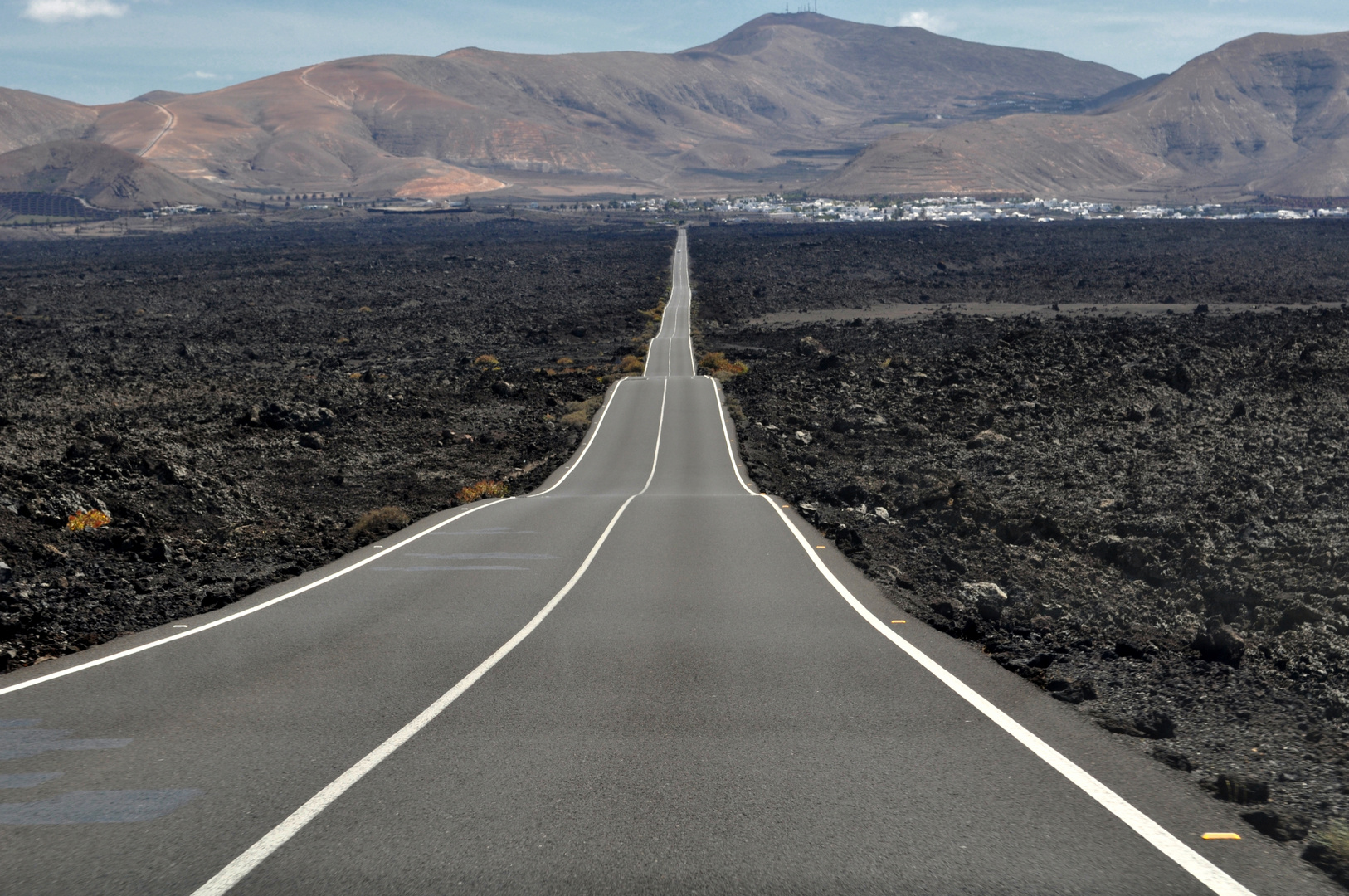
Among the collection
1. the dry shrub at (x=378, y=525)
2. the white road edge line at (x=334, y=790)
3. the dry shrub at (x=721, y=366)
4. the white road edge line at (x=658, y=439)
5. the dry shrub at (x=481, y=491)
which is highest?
the white road edge line at (x=334, y=790)

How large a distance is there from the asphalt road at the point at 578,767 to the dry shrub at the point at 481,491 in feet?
66.3

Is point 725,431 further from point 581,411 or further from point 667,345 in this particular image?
Answer: point 667,345

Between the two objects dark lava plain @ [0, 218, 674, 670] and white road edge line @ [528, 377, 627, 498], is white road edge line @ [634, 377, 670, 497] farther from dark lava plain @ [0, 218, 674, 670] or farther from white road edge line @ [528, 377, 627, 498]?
dark lava plain @ [0, 218, 674, 670]

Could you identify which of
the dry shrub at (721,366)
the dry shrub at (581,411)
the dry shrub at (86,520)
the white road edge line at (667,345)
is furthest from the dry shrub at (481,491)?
the dry shrub at (721,366)

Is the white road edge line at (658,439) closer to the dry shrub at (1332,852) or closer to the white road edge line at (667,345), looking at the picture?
the white road edge line at (667,345)

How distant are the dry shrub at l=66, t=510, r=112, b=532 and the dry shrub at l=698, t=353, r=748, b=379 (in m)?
49.5

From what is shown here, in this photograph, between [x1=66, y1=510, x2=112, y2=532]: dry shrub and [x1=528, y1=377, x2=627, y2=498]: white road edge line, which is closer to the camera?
[x1=66, y1=510, x2=112, y2=532]: dry shrub

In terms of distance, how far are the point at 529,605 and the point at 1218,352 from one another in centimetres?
5190

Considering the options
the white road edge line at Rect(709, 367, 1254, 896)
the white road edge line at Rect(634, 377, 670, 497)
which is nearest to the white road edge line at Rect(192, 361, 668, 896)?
the white road edge line at Rect(709, 367, 1254, 896)

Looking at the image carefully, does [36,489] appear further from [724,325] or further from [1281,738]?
[724,325]

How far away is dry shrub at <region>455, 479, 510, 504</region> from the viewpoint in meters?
35.1

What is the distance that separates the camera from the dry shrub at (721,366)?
71.1 metres

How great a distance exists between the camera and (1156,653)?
40.4 ft

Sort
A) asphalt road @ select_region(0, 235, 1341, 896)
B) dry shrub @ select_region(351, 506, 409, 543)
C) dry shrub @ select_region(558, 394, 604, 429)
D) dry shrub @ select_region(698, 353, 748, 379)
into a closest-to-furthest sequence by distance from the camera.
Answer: asphalt road @ select_region(0, 235, 1341, 896)
dry shrub @ select_region(351, 506, 409, 543)
dry shrub @ select_region(558, 394, 604, 429)
dry shrub @ select_region(698, 353, 748, 379)
